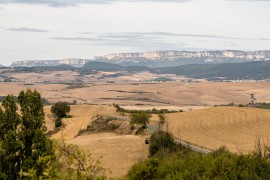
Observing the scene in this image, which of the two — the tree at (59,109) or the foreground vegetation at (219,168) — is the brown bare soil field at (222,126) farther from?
the foreground vegetation at (219,168)

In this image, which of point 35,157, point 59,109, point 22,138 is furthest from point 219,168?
point 59,109

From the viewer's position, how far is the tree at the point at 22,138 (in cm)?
2577

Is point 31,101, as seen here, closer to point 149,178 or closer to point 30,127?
point 30,127

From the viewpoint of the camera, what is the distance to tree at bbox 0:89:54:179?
2577cm

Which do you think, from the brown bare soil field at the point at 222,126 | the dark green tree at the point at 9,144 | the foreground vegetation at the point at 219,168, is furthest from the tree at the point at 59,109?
the dark green tree at the point at 9,144

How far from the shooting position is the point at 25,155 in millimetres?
26781

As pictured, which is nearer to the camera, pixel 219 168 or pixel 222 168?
pixel 222 168

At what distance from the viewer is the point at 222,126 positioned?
86.7 meters

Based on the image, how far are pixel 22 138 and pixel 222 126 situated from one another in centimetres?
6501

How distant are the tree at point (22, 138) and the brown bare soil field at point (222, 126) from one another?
4129cm

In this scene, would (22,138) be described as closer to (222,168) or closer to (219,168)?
(219,168)

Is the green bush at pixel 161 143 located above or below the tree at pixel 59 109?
above

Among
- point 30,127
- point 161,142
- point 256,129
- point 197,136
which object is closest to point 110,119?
point 197,136

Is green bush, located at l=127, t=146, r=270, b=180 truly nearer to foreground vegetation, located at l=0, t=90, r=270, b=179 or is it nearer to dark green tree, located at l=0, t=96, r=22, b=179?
foreground vegetation, located at l=0, t=90, r=270, b=179
